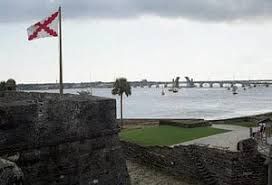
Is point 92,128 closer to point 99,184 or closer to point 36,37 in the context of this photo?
point 99,184

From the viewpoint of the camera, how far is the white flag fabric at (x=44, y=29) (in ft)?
50.0

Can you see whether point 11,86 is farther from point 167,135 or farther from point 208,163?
point 208,163

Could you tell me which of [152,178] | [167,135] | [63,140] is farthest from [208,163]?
[63,140]

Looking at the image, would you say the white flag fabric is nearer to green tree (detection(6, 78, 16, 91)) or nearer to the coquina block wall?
the coquina block wall

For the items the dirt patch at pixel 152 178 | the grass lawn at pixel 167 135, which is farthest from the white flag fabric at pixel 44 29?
the grass lawn at pixel 167 135

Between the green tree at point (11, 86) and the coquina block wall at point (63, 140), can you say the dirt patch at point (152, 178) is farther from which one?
the coquina block wall at point (63, 140)

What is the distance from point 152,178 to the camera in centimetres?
2000

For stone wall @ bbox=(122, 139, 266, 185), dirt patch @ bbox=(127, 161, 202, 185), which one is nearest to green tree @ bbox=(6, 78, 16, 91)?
dirt patch @ bbox=(127, 161, 202, 185)

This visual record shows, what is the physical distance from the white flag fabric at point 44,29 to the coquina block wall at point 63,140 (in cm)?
611

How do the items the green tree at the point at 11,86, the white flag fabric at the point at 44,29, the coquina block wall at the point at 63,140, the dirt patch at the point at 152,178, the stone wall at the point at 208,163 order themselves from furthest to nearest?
the green tree at the point at 11,86 < the dirt patch at the point at 152,178 < the stone wall at the point at 208,163 < the white flag fabric at the point at 44,29 < the coquina block wall at the point at 63,140

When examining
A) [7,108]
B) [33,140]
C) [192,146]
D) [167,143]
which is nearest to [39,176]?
[33,140]

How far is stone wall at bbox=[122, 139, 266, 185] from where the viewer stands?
18.1 metres

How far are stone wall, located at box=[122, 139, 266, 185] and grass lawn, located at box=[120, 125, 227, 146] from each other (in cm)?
143

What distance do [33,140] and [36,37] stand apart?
25.1 feet
